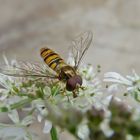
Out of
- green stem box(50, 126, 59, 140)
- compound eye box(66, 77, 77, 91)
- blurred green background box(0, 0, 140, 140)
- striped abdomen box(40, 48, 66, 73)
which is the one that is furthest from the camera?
blurred green background box(0, 0, 140, 140)

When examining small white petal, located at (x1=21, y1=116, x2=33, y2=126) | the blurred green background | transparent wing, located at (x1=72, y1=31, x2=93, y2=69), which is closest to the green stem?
small white petal, located at (x1=21, y1=116, x2=33, y2=126)

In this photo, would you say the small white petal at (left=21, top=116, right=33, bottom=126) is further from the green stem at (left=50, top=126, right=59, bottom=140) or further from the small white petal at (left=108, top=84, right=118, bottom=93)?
the small white petal at (left=108, top=84, right=118, bottom=93)

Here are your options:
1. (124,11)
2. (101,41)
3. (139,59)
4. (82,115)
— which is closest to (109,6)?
(124,11)

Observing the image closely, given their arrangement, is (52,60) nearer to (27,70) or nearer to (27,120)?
(27,70)

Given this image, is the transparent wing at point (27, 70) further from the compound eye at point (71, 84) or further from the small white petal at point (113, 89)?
the small white petal at point (113, 89)

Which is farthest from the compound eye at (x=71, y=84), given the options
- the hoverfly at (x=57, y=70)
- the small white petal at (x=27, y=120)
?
the small white petal at (x=27, y=120)

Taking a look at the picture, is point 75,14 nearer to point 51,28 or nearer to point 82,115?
point 51,28

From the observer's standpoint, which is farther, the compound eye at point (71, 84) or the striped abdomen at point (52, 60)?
the striped abdomen at point (52, 60)
